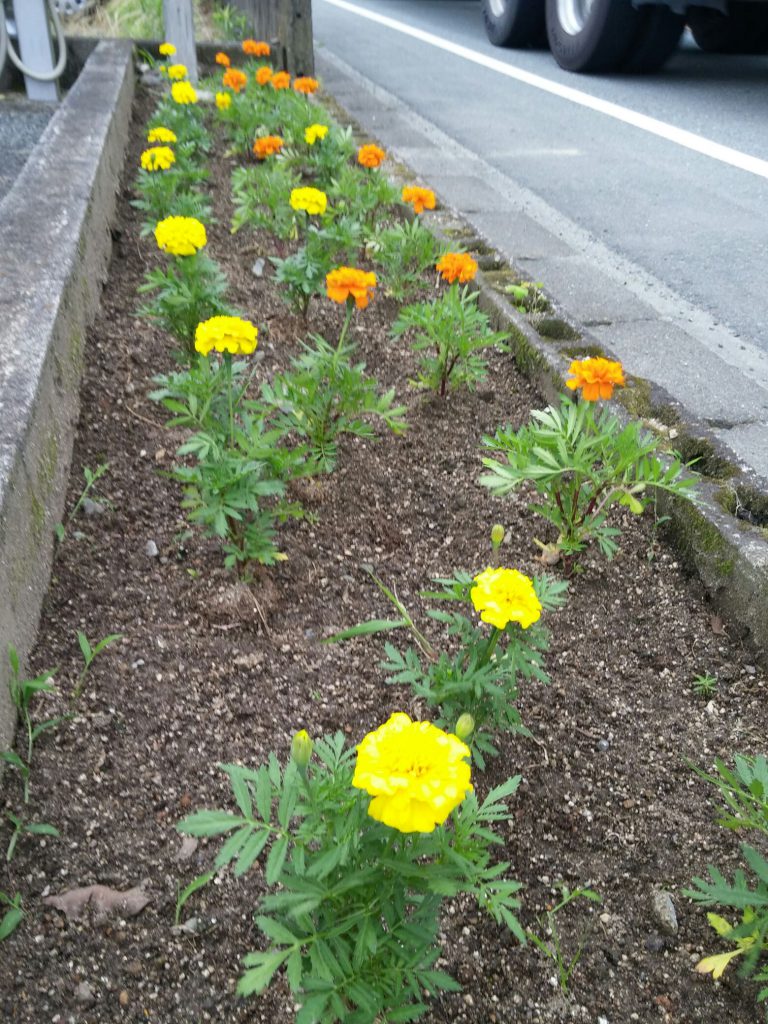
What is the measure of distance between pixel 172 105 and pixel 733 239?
2984mm

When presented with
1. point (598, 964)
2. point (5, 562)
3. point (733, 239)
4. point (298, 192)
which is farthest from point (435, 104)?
point (598, 964)

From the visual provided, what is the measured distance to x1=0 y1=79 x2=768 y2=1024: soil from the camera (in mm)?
1325

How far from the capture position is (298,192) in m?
2.76

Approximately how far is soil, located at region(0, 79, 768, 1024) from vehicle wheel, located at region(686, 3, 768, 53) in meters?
7.65

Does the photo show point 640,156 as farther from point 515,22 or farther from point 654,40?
point 515,22

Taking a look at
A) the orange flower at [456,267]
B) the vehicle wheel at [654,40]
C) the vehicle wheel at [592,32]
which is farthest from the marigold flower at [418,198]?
the vehicle wheel at [654,40]

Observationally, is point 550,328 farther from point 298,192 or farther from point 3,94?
point 3,94

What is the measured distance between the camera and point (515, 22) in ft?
29.8

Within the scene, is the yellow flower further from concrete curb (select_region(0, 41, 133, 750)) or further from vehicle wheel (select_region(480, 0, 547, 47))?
vehicle wheel (select_region(480, 0, 547, 47))

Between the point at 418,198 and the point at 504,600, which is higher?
the point at 418,198

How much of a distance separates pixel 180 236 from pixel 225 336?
63 cm

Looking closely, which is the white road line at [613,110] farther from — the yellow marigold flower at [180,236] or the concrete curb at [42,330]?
the yellow marigold flower at [180,236]

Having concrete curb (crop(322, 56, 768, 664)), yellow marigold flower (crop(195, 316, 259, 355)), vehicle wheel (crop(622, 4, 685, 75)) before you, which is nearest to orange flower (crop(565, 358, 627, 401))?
concrete curb (crop(322, 56, 768, 664))

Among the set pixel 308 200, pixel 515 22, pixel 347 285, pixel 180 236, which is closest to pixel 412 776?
pixel 347 285
